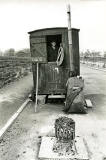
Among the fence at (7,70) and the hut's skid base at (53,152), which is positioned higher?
the fence at (7,70)

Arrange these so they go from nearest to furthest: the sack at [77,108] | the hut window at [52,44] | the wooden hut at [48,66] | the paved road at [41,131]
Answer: the paved road at [41,131] < the sack at [77,108] < the wooden hut at [48,66] < the hut window at [52,44]

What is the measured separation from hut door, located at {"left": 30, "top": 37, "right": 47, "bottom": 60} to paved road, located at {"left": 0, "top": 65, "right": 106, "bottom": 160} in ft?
7.62

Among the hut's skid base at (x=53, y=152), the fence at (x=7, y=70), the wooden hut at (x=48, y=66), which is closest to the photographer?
the hut's skid base at (x=53, y=152)

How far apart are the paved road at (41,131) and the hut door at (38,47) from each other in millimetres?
2324

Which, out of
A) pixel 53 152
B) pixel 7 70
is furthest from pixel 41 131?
pixel 7 70

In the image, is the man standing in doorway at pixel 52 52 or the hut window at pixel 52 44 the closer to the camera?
the hut window at pixel 52 44

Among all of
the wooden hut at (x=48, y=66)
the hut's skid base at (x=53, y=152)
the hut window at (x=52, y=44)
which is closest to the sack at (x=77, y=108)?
the wooden hut at (x=48, y=66)

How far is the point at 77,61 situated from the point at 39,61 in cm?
178

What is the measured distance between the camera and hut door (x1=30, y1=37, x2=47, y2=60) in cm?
867

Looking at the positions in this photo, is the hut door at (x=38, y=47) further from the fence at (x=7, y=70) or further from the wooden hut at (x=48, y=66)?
the fence at (x=7, y=70)

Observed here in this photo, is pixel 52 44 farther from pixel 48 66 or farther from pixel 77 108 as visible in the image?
pixel 77 108

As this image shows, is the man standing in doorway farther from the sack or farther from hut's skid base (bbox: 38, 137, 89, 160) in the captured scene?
hut's skid base (bbox: 38, 137, 89, 160)

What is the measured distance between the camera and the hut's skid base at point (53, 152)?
4.15 metres

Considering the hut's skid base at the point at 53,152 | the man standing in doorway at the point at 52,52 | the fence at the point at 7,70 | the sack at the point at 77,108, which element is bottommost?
the hut's skid base at the point at 53,152
